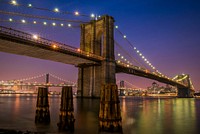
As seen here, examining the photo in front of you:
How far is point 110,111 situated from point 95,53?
50.3 meters

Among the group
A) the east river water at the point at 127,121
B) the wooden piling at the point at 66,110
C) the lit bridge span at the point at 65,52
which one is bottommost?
the east river water at the point at 127,121

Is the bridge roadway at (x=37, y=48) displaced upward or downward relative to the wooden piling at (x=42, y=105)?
upward

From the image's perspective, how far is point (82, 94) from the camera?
5931 centimetres

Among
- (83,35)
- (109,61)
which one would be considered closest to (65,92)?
(109,61)

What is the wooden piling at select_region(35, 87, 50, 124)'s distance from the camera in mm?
15523

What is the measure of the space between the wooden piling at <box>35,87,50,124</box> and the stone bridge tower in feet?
118

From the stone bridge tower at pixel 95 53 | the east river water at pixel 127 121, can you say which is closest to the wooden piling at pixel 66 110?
the east river water at pixel 127 121

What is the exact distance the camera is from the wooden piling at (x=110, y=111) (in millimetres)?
10289

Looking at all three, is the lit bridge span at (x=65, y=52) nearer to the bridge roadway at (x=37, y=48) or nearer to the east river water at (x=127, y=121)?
the bridge roadway at (x=37, y=48)

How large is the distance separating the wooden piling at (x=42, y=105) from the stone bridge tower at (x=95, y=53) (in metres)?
35.9

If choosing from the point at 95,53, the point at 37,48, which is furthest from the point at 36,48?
the point at 95,53

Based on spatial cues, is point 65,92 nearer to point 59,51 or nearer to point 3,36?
point 3,36

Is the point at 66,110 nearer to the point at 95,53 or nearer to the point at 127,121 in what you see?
the point at 127,121

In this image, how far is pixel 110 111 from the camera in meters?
10.3
